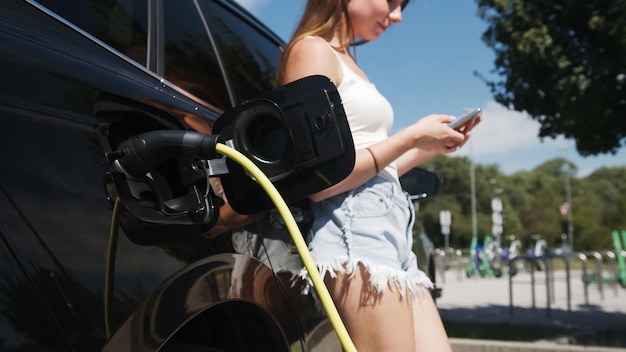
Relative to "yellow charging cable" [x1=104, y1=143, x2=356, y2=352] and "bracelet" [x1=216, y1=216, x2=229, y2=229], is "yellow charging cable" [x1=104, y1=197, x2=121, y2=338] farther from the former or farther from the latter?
"bracelet" [x1=216, y1=216, x2=229, y2=229]

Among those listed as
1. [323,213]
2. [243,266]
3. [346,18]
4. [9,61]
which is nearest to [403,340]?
[323,213]

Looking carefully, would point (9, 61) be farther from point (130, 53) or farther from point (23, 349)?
point (130, 53)

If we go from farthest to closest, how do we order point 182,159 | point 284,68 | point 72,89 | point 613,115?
point 613,115, point 284,68, point 182,159, point 72,89

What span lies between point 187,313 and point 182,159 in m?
0.30

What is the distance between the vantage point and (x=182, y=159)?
4.15 ft

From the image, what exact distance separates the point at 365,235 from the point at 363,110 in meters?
0.35

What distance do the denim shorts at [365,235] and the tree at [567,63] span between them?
220 inches

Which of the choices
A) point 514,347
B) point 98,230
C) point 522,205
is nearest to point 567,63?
point 514,347

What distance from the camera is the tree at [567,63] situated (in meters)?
6.79

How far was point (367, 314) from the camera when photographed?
1.62m

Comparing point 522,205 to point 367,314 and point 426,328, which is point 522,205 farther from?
point 367,314

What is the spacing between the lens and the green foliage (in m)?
52.9

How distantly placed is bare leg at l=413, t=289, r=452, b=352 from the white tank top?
37 cm

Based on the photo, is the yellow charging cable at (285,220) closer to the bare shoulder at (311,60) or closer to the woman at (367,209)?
the woman at (367,209)
